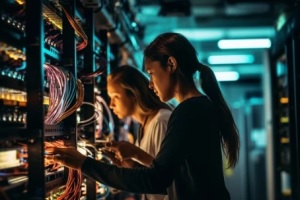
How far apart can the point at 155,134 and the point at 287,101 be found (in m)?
1.94

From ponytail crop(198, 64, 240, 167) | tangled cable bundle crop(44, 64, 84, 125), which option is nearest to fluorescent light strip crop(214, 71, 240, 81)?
ponytail crop(198, 64, 240, 167)

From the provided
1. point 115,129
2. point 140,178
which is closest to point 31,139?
point 140,178

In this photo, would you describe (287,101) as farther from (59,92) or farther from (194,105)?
(59,92)

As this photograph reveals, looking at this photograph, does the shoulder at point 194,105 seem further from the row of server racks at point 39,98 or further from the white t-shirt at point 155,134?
the white t-shirt at point 155,134

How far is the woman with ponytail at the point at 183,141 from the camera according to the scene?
5.66ft

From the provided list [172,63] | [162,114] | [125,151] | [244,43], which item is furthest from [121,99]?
[244,43]

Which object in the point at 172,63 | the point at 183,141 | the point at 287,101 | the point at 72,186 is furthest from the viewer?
the point at 287,101

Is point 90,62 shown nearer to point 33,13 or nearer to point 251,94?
point 33,13

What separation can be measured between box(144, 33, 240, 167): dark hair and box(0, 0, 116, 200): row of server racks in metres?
0.37

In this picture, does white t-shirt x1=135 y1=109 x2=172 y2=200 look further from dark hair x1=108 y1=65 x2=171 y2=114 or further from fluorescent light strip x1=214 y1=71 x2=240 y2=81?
fluorescent light strip x1=214 y1=71 x2=240 y2=81

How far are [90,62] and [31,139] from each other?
1.02 m

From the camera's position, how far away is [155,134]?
2.62 metres

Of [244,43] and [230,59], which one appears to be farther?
[230,59]

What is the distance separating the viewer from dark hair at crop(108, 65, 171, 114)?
281cm
